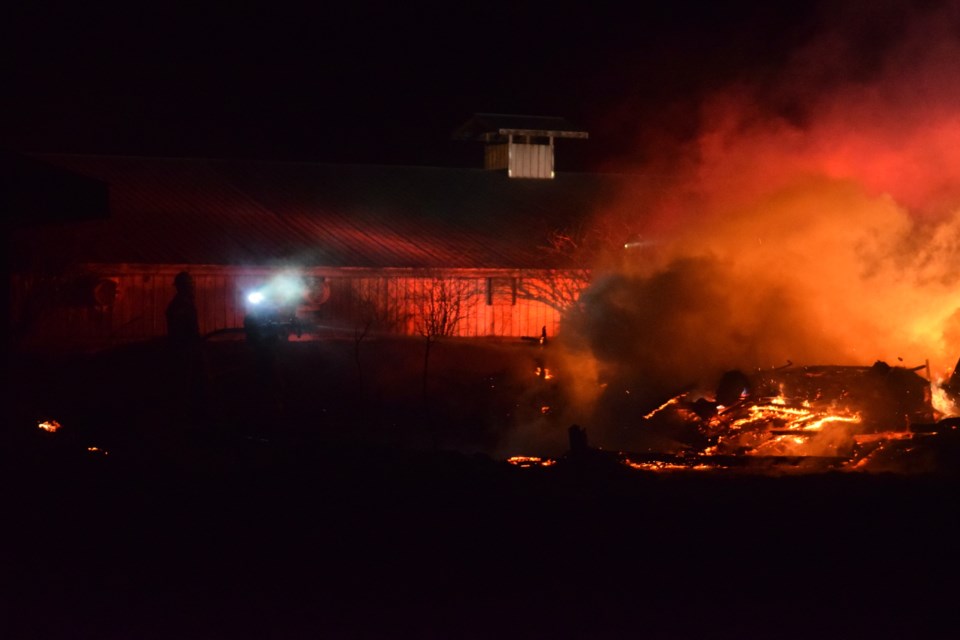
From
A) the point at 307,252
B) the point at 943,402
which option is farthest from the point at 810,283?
the point at 307,252

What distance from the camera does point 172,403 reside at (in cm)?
1407

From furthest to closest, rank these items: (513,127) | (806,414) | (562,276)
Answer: (513,127)
(562,276)
(806,414)

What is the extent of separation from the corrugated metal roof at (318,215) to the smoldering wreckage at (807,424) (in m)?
13.1

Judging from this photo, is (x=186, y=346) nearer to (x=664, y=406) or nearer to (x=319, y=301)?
(x=664, y=406)

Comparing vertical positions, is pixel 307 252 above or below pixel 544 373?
above

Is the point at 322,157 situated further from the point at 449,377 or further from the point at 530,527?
the point at 530,527

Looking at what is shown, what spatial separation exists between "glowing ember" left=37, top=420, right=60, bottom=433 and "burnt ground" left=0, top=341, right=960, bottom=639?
11 cm

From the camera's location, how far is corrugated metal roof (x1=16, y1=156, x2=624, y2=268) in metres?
26.1

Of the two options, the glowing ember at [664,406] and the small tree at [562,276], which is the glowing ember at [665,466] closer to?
the glowing ember at [664,406]

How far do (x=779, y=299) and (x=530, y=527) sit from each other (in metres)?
10.2

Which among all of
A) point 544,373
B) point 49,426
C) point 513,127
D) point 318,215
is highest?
point 513,127

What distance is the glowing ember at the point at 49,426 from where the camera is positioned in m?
11.8

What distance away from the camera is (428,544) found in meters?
7.92

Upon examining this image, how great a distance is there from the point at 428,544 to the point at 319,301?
1871cm
